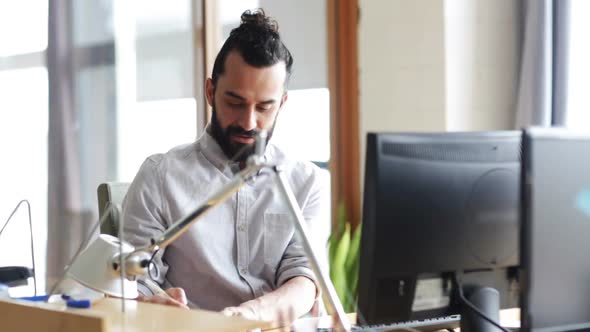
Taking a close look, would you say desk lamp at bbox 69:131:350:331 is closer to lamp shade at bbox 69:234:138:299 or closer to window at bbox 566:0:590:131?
lamp shade at bbox 69:234:138:299

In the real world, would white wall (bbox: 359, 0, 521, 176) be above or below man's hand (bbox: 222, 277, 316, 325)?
above

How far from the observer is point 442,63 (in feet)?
10.1

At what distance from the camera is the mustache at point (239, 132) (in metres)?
2.02

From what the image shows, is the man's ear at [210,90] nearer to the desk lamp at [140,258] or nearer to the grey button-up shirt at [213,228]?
the grey button-up shirt at [213,228]

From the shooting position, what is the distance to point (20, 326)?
127cm

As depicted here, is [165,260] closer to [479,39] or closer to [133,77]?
[479,39]

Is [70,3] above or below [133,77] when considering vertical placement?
above

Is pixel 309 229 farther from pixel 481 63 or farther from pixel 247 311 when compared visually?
pixel 481 63

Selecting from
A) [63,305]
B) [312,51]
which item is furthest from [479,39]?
[63,305]

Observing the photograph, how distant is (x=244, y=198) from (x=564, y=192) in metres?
0.99

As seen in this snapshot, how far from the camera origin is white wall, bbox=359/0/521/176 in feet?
10.2

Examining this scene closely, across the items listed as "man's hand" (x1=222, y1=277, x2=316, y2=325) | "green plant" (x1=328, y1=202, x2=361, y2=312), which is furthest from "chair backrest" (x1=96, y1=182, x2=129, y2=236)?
"green plant" (x1=328, y1=202, x2=361, y2=312)

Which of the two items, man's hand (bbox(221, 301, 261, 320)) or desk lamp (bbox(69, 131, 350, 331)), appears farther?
man's hand (bbox(221, 301, 261, 320))

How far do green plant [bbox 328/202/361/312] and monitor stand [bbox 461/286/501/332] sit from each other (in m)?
1.69
